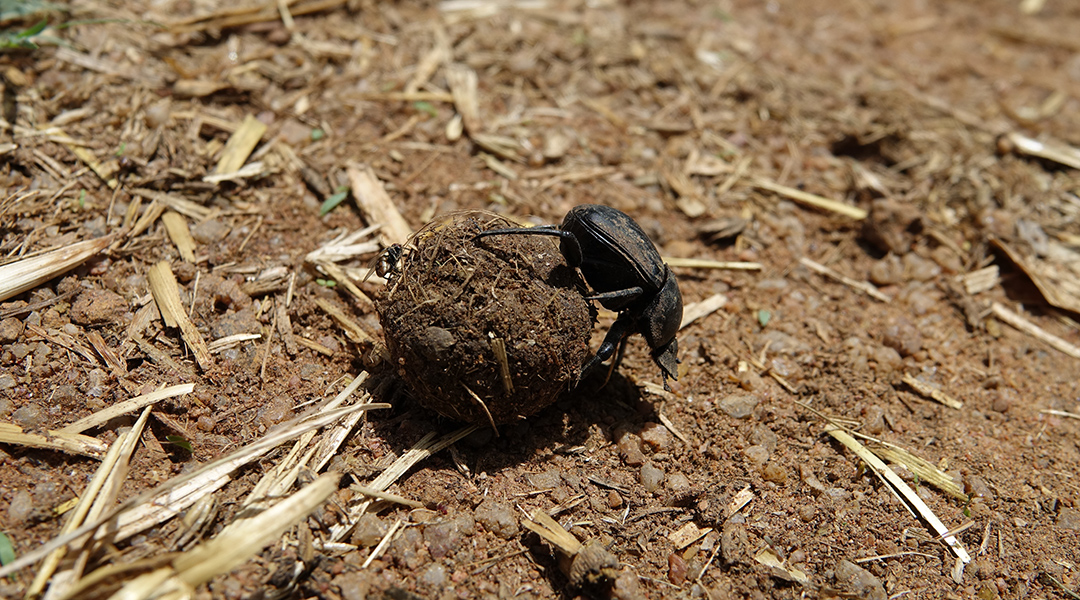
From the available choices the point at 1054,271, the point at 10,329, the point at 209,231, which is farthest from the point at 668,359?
the point at 1054,271

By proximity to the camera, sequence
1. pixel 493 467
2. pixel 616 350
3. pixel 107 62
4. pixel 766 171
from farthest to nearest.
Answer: pixel 766 171, pixel 107 62, pixel 616 350, pixel 493 467

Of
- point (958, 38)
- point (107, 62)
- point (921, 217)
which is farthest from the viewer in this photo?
point (958, 38)

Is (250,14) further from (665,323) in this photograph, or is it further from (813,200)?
(813,200)

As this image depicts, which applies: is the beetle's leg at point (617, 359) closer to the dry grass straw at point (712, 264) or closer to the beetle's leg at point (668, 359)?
the beetle's leg at point (668, 359)

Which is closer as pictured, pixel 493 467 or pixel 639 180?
pixel 493 467

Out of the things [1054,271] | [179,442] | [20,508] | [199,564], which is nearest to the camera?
[199,564]

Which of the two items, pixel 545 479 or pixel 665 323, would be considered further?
pixel 665 323

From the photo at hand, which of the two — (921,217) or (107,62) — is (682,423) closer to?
(921,217)

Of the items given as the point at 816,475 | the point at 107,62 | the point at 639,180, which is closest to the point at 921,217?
the point at 639,180
